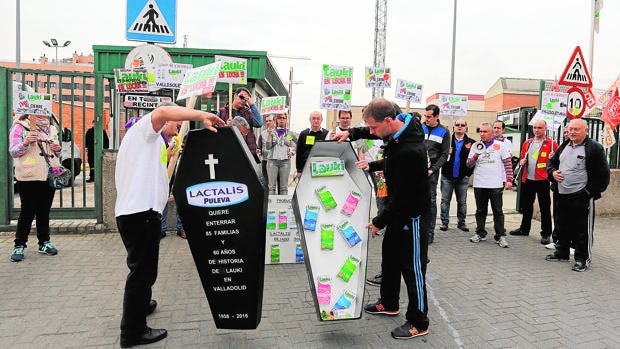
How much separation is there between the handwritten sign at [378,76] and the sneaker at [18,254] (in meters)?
7.53

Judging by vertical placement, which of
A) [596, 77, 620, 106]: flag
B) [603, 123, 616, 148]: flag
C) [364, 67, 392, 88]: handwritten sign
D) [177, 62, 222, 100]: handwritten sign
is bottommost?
[603, 123, 616, 148]: flag

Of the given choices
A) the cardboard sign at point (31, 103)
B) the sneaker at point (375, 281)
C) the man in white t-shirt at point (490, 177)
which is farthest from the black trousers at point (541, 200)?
the cardboard sign at point (31, 103)

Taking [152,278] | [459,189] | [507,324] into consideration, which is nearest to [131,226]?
[152,278]

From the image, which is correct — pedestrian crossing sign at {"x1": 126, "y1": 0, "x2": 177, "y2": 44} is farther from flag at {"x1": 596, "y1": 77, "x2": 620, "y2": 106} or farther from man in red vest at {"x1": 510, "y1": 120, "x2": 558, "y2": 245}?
flag at {"x1": 596, "y1": 77, "x2": 620, "y2": 106}

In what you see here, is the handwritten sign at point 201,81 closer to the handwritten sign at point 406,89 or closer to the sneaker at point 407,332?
the sneaker at point 407,332

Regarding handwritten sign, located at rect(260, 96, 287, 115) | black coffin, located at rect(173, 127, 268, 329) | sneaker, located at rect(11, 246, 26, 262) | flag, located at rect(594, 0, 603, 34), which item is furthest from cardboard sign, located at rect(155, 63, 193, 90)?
flag, located at rect(594, 0, 603, 34)

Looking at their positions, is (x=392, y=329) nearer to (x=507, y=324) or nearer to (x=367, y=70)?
(x=507, y=324)

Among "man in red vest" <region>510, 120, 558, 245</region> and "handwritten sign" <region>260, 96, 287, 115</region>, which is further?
"handwritten sign" <region>260, 96, 287, 115</region>

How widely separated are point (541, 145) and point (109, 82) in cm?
736

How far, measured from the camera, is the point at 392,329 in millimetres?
3941

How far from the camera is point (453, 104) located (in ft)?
34.1

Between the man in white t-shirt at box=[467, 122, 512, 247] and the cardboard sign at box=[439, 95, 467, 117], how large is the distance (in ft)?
9.64

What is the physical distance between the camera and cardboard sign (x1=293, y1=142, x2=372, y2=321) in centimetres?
377

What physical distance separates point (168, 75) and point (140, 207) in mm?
3800
